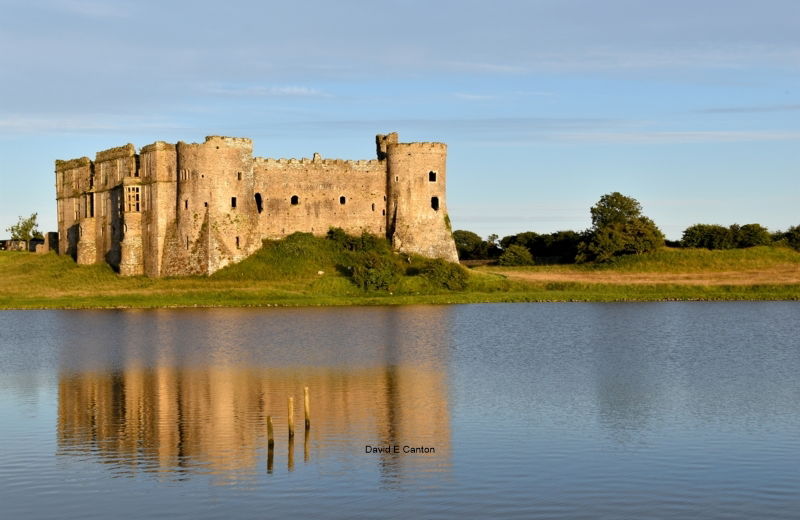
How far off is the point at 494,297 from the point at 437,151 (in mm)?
11663

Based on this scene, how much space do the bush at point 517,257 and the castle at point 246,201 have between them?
16.2m

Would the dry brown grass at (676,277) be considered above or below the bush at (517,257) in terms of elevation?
below

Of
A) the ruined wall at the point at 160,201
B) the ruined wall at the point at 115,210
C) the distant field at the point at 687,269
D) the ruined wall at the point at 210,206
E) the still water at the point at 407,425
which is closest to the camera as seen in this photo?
the still water at the point at 407,425

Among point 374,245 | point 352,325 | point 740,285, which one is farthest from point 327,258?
point 740,285

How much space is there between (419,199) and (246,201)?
1087 centimetres

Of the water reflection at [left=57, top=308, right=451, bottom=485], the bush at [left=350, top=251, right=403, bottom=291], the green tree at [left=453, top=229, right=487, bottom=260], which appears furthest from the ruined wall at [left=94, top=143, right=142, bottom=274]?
the green tree at [left=453, top=229, right=487, bottom=260]

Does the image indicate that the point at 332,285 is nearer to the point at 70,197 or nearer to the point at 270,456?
the point at 70,197

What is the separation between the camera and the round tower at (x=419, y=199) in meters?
73.2

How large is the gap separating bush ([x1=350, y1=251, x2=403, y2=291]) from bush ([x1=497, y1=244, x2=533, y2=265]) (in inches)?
873

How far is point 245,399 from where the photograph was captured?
2931cm

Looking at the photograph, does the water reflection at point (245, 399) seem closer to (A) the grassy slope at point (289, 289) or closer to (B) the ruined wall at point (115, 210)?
(A) the grassy slope at point (289, 289)

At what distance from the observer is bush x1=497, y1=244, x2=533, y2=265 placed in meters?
89.6

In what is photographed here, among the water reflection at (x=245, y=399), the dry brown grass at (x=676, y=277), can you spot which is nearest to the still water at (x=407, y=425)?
the water reflection at (x=245, y=399)

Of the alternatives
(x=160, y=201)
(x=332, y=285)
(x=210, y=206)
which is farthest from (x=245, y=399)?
(x=160, y=201)
